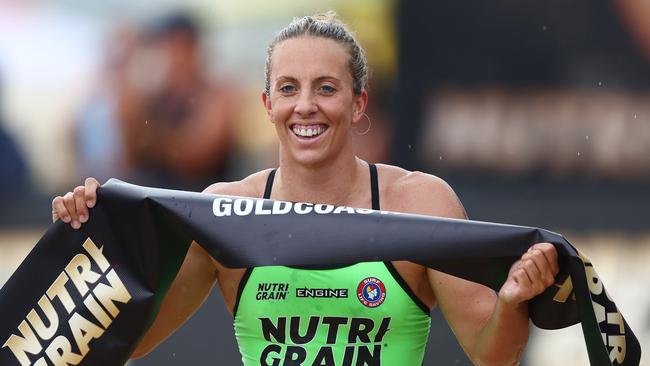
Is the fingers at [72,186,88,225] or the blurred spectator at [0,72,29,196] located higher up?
the fingers at [72,186,88,225]

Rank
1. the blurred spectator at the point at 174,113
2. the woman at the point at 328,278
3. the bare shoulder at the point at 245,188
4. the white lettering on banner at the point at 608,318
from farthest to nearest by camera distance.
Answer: the blurred spectator at the point at 174,113 → the bare shoulder at the point at 245,188 → the woman at the point at 328,278 → the white lettering on banner at the point at 608,318

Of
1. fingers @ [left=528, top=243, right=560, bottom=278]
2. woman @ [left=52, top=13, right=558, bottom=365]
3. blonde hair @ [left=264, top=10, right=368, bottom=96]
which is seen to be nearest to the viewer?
fingers @ [left=528, top=243, right=560, bottom=278]

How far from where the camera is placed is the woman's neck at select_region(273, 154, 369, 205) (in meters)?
4.80

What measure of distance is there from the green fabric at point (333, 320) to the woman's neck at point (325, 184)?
32cm

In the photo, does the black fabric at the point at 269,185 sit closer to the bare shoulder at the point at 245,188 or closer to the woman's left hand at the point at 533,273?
the bare shoulder at the point at 245,188

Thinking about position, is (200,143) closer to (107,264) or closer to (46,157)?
(46,157)

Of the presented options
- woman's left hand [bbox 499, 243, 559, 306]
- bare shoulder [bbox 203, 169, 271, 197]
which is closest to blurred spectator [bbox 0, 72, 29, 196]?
bare shoulder [bbox 203, 169, 271, 197]

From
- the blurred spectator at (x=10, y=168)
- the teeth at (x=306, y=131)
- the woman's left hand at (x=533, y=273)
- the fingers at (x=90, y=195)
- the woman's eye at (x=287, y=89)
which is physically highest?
the woman's eye at (x=287, y=89)

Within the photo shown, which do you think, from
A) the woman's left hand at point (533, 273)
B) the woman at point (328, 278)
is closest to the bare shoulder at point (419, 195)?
the woman at point (328, 278)

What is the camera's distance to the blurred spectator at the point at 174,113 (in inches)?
332

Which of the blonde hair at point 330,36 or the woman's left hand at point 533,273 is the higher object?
the blonde hair at point 330,36

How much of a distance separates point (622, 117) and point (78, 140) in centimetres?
336

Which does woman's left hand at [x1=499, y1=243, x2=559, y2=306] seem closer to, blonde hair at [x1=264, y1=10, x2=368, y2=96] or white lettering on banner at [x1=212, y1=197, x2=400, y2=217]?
white lettering on banner at [x1=212, y1=197, x2=400, y2=217]

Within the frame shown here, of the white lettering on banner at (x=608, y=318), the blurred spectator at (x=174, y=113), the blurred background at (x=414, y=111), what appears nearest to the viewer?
the white lettering on banner at (x=608, y=318)
